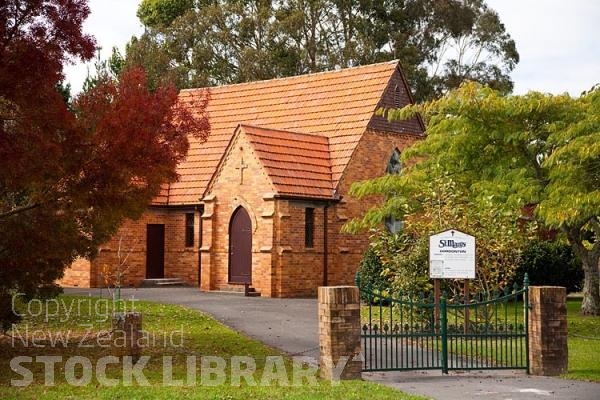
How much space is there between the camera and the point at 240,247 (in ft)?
102

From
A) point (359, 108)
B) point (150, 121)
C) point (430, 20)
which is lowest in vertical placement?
point (150, 121)

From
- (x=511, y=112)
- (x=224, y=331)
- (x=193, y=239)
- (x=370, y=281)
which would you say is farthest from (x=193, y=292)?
(x=511, y=112)

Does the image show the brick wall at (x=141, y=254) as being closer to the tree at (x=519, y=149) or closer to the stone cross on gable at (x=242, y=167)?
the stone cross on gable at (x=242, y=167)

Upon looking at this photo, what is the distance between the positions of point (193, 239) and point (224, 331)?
16.1m

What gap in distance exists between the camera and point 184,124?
16141 mm

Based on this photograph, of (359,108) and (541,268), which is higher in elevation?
(359,108)

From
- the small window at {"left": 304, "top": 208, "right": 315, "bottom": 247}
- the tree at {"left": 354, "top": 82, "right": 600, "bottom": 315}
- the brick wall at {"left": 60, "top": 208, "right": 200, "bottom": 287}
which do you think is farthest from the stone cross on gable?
the tree at {"left": 354, "top": 82, "right": 600, "bottom": 315}

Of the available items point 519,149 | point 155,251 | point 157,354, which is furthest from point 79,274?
point 519,149

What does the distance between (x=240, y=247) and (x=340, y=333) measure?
1725 cm

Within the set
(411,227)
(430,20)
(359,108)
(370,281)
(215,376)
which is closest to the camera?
(215,376)

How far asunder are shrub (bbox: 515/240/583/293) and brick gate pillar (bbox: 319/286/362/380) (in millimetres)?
17913

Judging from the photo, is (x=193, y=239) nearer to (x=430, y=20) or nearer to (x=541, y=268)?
(x=541, y=268)

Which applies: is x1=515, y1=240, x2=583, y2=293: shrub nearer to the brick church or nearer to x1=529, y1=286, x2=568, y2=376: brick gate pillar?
the brick church

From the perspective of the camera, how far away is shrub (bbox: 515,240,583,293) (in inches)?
1234
